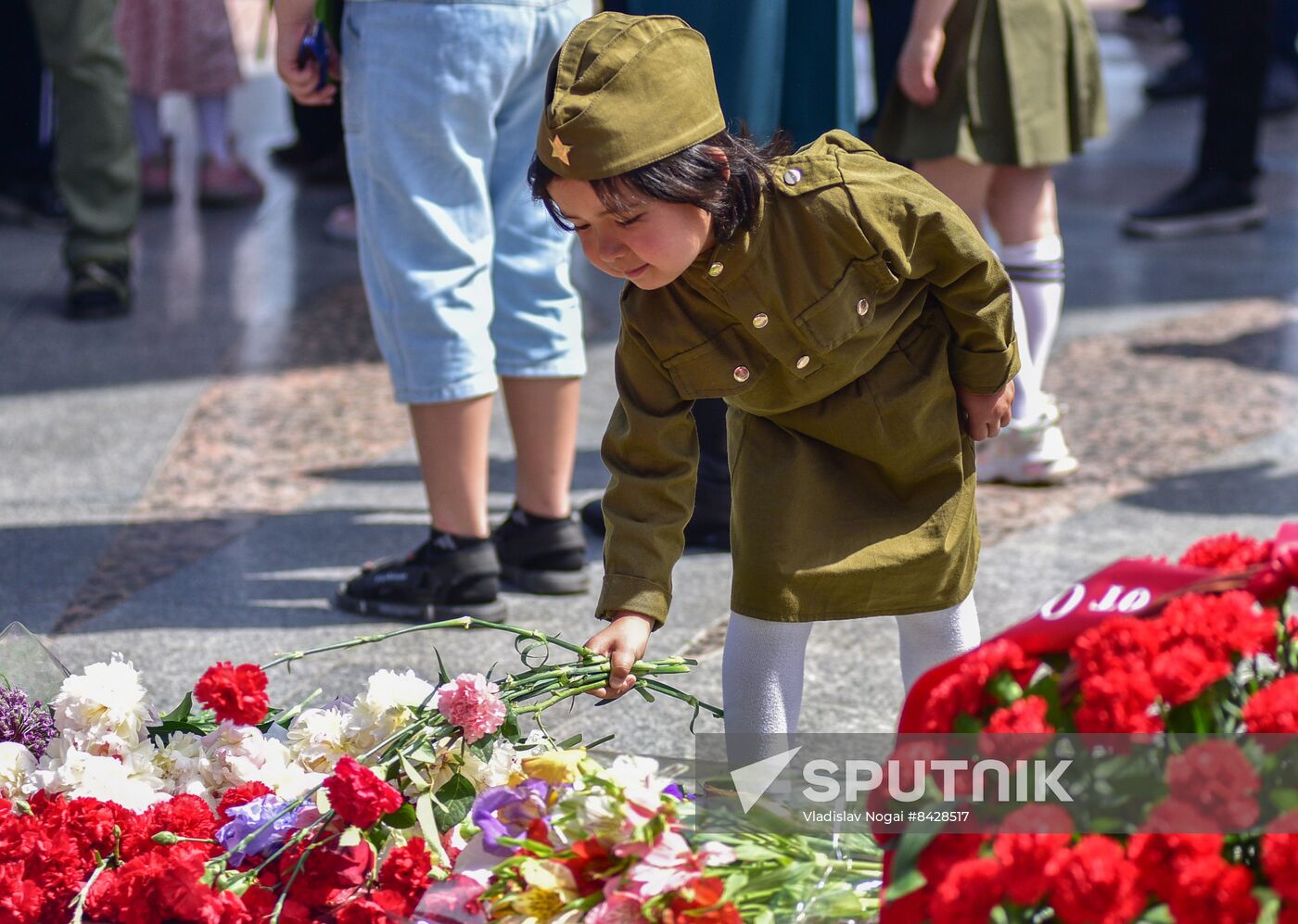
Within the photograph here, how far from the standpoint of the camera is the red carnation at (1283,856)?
4.06ft

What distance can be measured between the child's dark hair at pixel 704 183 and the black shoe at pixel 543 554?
128 cm

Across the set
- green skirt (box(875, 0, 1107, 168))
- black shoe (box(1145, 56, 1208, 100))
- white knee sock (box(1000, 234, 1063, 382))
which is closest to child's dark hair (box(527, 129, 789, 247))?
green skirt (box(875, 0, 1107, 168))

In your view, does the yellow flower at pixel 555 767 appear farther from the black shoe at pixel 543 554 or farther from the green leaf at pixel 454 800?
the black shoe at pixel 543 554

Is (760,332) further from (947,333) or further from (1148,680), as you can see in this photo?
(1148,680)

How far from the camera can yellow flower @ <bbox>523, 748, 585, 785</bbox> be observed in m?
1.69

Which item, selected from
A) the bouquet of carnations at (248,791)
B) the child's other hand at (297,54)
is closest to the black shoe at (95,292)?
the child's other hand at (297,54)

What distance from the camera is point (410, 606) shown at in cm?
305

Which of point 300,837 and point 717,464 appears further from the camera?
point 717,464

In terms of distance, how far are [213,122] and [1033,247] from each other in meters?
4.06

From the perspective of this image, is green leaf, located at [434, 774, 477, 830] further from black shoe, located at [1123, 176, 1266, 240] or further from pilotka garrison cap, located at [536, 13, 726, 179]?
black shoe, located at [1123, 176, 1266, 240]

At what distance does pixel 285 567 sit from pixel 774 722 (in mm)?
1567

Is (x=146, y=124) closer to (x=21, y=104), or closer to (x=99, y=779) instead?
(x=21, y=104)

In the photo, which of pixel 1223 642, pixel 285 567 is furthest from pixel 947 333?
pixel 285 567

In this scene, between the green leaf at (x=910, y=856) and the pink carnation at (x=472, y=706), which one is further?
the pink carnation at (x=472, y=706)
